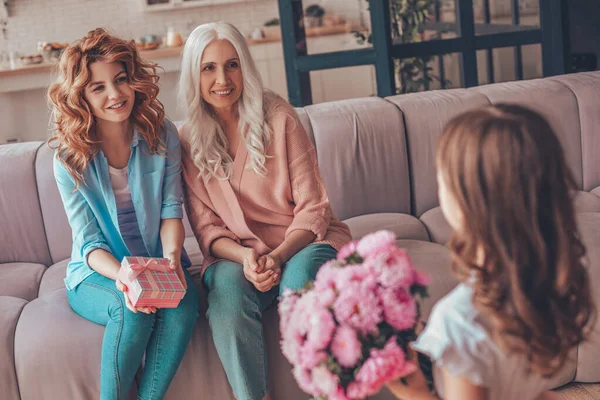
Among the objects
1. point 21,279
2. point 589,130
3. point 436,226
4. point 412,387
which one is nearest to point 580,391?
point 436,226

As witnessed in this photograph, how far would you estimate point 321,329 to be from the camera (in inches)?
47.1

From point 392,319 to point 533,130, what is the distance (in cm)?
36

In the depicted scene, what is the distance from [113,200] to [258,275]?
51 cm

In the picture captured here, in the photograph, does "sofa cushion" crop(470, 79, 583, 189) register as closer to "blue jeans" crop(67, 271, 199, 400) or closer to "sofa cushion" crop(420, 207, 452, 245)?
"sofa cushion" crop(420, 207, 452, 245)

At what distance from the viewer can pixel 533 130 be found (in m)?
1.11

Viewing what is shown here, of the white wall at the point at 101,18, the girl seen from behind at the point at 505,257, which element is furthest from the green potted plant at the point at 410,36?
the white wall at the point at 101,18

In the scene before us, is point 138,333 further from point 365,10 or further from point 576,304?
point 365,10

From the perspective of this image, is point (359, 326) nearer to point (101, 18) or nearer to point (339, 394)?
point (339, 394)

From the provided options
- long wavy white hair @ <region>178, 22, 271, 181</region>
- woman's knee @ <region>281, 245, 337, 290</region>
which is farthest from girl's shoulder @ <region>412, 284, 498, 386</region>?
long wavy white hair @ <region>178, 22, 271, 181</region>

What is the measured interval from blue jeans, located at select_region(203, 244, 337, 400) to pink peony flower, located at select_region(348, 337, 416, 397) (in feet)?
3.00

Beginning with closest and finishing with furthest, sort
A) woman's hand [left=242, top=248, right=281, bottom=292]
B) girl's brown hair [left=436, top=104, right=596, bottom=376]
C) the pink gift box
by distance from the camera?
girl's brown hair [left=436, top=104, right=596, bottom=376], the pink gift box, woman's hand [left=242, top=248, right=281, bottom=292]

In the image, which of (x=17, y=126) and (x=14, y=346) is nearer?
(x=14, y=346)

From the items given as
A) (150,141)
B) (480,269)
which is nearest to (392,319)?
(480,269)

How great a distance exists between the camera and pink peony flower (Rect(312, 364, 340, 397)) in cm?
120
